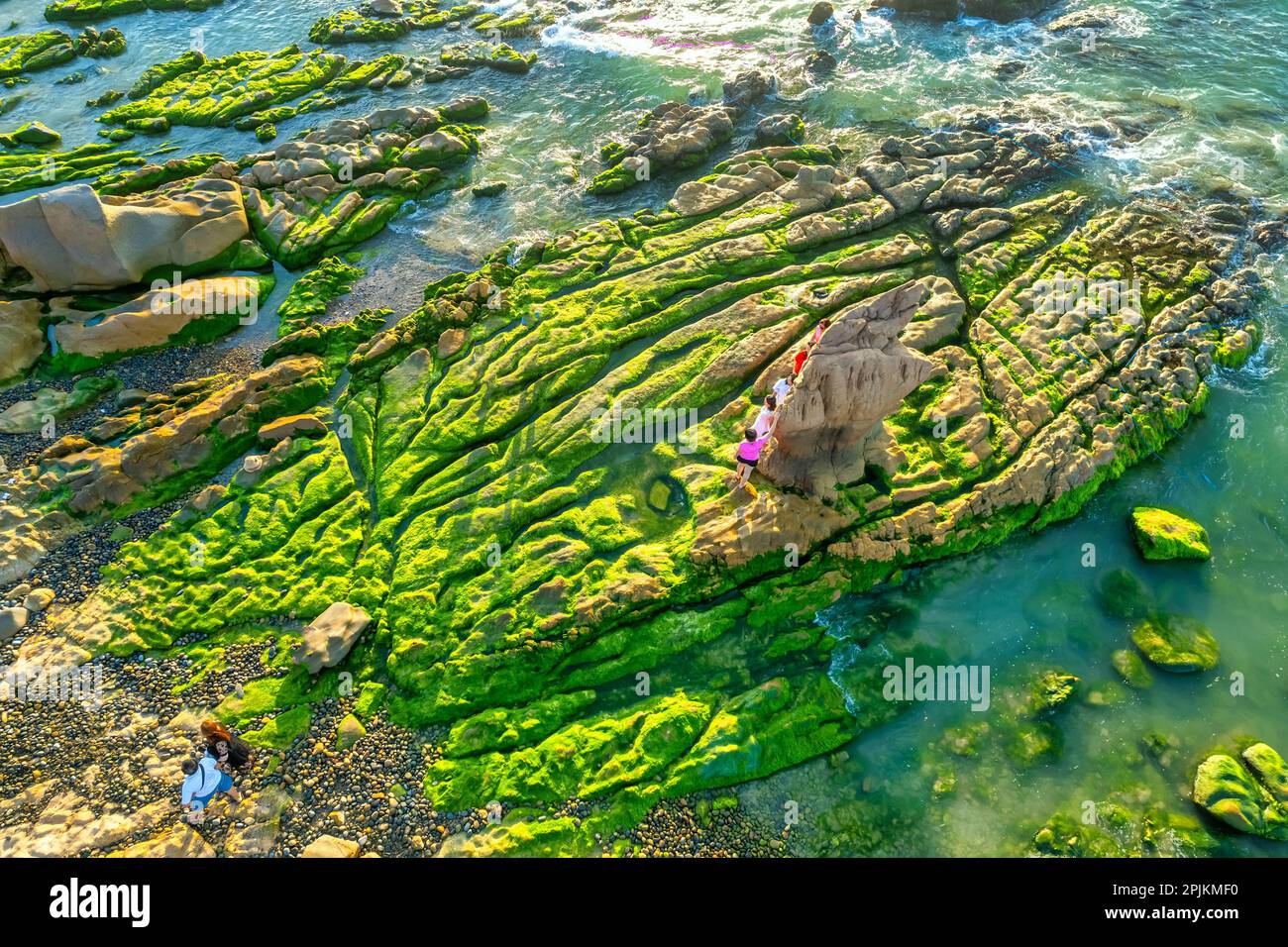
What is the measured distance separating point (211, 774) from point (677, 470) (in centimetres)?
1615

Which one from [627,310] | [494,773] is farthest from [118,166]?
[494,773]

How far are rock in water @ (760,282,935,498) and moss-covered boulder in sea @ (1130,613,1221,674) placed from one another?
379 inches

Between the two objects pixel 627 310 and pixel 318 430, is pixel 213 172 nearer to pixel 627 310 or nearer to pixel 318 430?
pixel 318 430

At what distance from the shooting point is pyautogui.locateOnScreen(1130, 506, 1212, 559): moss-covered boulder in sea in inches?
914

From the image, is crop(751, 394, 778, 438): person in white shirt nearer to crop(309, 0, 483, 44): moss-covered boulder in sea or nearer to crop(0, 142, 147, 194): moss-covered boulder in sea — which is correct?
crop(0, 142, 147, 194): moss-covered boulder in sea

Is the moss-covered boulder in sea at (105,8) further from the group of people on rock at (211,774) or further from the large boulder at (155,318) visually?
the group of people on rock at (211,774)

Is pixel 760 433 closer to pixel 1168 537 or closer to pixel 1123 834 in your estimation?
pixel 1168 537

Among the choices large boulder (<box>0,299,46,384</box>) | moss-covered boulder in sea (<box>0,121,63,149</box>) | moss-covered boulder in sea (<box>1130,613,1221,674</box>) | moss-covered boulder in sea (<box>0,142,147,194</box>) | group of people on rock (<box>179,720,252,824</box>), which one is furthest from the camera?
moss-covered boulder in sea (<box>0,121,63,149</box>)

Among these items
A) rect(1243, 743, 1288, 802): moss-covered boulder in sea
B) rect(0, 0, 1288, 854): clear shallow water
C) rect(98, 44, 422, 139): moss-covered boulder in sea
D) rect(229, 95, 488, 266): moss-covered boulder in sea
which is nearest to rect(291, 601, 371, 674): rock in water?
rect(0, 0, 1288, 854): clear shallow water

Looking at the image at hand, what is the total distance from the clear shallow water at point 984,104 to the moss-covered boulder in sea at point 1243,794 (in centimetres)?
48

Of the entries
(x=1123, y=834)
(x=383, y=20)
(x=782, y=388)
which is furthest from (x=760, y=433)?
(x=383, y=20)

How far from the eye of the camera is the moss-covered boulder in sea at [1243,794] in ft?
60.3

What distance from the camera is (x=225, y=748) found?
62.7 feet

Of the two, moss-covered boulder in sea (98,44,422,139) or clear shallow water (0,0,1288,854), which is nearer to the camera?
clear shallow water (0,0,1288,854)
